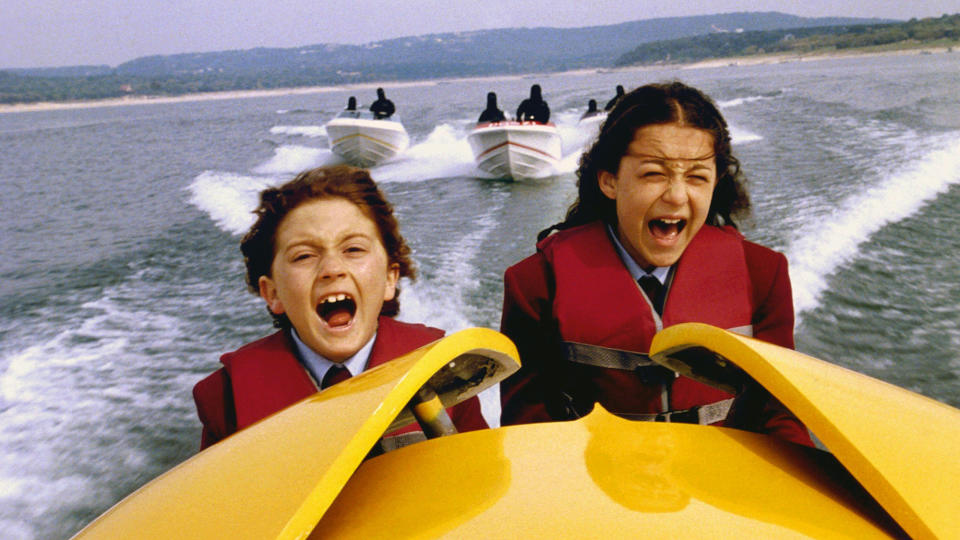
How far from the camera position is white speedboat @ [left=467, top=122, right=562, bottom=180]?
492 inches

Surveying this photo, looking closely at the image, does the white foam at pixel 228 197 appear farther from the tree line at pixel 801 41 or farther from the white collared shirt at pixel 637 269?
the tree line at pixel 801 41

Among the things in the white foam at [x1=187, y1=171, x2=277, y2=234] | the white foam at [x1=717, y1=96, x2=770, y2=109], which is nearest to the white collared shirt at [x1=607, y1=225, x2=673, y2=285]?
the white foam at [x1=187, y1=171, x2=277, y2=234]

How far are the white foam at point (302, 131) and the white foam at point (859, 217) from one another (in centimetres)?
1911

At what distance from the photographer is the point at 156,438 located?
12.8 feet

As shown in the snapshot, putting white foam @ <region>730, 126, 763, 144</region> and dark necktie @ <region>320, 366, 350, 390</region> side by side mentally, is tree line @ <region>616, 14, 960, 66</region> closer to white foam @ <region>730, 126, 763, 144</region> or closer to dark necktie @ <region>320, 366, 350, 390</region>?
white foam @ <region>730, 126, 763, 144</region>

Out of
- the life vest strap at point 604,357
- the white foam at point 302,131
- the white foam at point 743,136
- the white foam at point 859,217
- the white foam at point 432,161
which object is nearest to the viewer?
the life vest strap at point 604,357

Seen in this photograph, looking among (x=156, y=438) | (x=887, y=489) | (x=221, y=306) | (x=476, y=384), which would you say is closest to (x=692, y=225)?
(x=476, y=384)

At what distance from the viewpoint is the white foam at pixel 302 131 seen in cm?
2457

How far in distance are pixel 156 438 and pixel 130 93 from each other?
10691cm

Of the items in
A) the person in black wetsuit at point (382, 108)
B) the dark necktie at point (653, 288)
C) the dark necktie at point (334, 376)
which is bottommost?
the dark necktie at point (334, 376)

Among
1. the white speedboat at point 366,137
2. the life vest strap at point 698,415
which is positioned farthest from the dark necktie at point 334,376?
the white speedboat at point 366,137

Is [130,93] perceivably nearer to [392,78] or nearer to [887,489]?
[392,78]

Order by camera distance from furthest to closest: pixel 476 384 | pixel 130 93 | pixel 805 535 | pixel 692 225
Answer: pixel 130 93 → pixel 692 225 → pixel 476 384 → pixel 805 535

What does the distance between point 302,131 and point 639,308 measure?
25290mm
